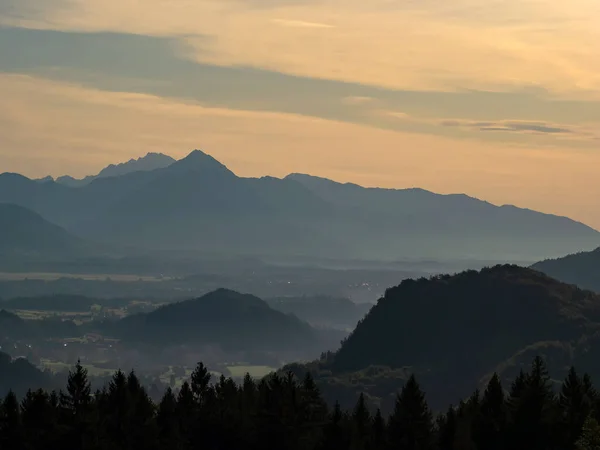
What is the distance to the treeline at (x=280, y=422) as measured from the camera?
108m

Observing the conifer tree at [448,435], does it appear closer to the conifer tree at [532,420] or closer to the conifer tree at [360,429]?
the conifer tree at [360,429]

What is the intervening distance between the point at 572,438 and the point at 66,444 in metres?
44.5

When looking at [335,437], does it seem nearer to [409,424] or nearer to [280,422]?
[409,424]

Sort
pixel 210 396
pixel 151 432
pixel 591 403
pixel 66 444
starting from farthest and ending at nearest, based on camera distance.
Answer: pixel 210 396 < pixel 591 403 < pixel 151 432 < pixel 66 444

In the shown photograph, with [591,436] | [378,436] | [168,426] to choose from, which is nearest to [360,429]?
[378,436]

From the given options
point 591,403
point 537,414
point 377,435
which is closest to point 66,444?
point 377,435

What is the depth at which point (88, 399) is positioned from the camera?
107688 mm

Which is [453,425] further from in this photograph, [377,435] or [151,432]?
[151,432]

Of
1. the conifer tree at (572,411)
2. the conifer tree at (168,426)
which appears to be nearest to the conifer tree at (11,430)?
the conifer tree at (168,426)

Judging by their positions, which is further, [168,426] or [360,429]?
[168,426]

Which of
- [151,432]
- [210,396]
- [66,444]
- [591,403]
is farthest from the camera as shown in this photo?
[210,396]

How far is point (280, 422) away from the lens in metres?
118

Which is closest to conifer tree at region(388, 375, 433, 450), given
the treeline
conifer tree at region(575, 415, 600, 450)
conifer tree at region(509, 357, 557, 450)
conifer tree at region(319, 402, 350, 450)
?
the treeline

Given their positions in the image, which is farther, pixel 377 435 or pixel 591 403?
pixel 591 403
